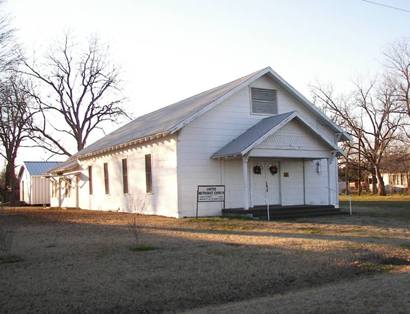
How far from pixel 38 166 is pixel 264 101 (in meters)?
33.2

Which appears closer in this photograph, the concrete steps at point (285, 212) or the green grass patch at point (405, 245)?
the green grass patch at point (405, 245)

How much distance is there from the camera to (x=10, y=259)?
10.7 metres

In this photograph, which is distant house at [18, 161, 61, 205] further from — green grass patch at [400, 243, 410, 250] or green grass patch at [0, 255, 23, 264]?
green grass patch at [400, 243, 410, 250]

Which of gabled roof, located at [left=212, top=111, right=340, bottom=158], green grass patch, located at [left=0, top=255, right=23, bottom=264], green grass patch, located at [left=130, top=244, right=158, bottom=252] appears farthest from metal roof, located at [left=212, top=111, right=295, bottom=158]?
green grass patch, located at [left=0, top=255, right=23, bottom=264]

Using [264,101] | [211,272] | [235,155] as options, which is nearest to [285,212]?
[235,155]

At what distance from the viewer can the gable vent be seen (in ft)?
76.2

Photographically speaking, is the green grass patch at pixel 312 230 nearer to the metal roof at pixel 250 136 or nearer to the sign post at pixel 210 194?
the metal roof at pixel 250 136

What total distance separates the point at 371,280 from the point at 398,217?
40.3 ft

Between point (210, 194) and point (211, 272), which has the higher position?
point (210, 194)

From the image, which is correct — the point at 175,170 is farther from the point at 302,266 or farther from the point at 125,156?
the point at 302,266

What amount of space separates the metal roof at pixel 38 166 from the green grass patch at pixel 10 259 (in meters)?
38.7

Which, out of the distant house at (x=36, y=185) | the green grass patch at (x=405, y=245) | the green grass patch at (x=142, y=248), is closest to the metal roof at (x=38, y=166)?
the distant house at (x=36, y=185)

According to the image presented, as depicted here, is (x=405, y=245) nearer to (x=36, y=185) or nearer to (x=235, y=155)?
(x=235, y=155)

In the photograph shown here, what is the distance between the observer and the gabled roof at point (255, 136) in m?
19.8
